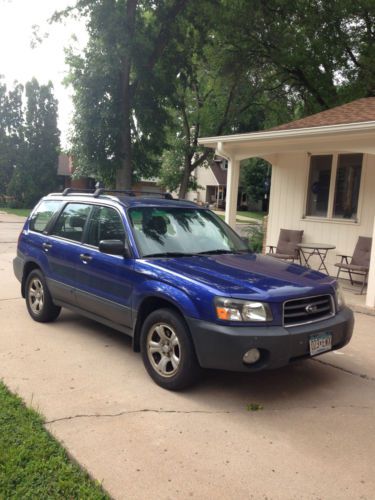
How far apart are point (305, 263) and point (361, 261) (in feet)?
5.64

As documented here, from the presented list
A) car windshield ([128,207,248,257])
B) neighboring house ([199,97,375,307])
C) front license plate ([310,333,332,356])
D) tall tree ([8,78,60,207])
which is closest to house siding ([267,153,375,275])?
neighboring house ([199,97,375,307])

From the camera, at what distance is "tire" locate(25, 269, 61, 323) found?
6094 millimetres

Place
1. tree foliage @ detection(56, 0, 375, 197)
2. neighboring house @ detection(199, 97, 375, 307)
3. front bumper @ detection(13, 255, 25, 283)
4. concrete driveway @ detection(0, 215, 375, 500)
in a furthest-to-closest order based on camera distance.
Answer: tree foliage @ detection(56, 0, 375, 197), neighboring house @ detection(199, 97, 375, 307), front bumper @ detection(13, 255, 25, 283), concrete driveway @ detection(0, 215, 375, 500)

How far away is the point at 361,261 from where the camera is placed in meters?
9.15

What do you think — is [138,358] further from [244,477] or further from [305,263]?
[305,263]

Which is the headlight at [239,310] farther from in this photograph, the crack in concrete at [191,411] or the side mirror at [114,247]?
the side mirror at [114,247]

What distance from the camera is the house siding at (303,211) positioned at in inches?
377

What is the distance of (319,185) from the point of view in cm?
1061

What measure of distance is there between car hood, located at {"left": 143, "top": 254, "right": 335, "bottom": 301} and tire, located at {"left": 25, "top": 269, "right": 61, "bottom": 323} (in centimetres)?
214

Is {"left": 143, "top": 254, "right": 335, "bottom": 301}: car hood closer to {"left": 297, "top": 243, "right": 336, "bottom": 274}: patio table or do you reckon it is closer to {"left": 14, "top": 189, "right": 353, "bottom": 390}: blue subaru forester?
{"left": 14, "top": 189, "right": 353, "bottom": 390}: blue subaru forester

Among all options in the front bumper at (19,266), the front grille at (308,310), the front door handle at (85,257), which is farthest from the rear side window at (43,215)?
the front grille at (308,310)

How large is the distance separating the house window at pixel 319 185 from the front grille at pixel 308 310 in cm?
650

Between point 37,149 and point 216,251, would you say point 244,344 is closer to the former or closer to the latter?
point 216,251

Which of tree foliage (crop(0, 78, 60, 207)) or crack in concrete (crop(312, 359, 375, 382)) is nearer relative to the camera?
crack in concrete (crop(312, 359, 375, 382))
